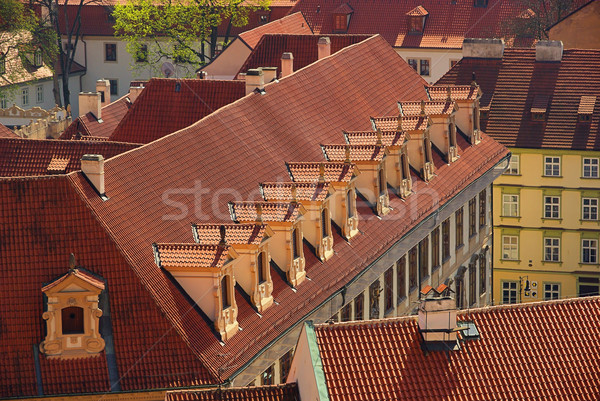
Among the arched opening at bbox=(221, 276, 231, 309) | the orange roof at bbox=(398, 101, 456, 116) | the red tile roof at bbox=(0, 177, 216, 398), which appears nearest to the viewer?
the red tile roof at bbox=(0, 177, 216, 398)

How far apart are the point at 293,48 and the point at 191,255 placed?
118ft

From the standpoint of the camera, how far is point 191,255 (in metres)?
45.8

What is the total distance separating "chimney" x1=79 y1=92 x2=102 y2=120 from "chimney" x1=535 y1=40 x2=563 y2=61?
2494cm

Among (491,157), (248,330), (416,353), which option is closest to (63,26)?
(491,157)

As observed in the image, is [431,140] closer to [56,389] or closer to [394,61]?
[394,61]

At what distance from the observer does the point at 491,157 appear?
76.8 m

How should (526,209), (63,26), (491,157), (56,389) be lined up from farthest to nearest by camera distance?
(63,26) < (526,209) < (491,157) < (56,389)

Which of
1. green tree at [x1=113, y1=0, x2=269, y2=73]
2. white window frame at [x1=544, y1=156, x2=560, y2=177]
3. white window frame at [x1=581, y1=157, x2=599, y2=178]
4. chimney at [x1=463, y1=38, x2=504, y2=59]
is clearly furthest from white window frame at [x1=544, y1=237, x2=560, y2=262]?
green tree at [x1=113, y1=0, x2=269, y2=73]

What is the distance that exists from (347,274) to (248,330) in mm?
8873

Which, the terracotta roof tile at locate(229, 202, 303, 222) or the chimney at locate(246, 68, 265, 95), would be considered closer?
the terracotta roof tile at locate(229, 202, 303, 222)

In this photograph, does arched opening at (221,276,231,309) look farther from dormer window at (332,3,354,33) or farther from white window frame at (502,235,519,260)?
dormer window at (332,3,354,33)

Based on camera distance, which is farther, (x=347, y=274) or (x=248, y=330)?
(x=347, y=274)

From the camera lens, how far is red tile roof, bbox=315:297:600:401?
126 feet

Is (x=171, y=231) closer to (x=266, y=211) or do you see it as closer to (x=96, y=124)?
(x=266, y=211)
